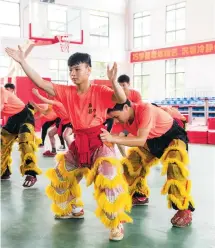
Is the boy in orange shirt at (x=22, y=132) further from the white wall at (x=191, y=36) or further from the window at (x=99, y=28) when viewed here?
the window at (x=99, y=28)

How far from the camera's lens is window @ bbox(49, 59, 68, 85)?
1972 centimetres

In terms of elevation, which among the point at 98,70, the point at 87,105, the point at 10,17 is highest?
the point at 10,17

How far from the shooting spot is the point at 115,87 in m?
3.03

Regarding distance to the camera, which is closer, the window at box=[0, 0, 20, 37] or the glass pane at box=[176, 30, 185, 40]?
the window at box=[0, 0, 20, 37]

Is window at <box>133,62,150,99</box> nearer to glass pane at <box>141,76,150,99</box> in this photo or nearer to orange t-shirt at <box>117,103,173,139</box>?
glass pane at <box>141,76,150,99</box>

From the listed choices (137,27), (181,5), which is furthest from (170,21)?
(137,27)

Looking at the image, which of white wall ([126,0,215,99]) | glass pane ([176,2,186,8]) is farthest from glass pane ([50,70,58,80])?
glass pane ([176,2,186,8])

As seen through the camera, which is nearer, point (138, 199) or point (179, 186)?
point (179, 186)

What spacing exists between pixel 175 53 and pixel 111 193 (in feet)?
54.0

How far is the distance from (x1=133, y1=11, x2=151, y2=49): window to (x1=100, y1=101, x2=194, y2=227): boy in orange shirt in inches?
707

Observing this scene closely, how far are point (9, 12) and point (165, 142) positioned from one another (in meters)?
16.9

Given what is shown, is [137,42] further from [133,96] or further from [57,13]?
[133,96]

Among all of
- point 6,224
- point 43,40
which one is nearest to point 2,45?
point 43,40

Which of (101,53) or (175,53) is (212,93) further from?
(101,53)
